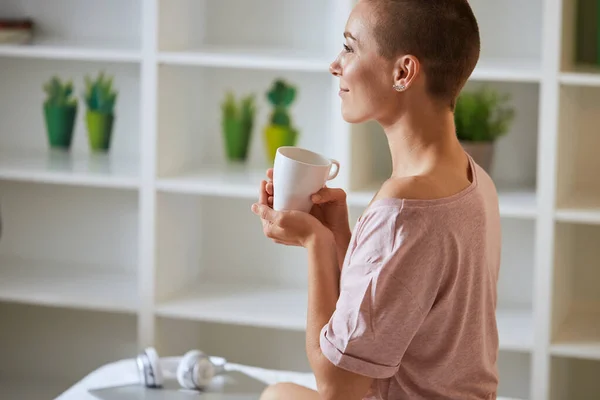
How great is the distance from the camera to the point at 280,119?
9.61 feet

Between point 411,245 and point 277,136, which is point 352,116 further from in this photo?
point 277,136

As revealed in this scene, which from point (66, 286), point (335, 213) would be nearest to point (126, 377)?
point (66, 286)

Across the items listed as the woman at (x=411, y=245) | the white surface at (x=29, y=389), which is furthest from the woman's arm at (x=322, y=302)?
the white surface at (x=29, y=389)

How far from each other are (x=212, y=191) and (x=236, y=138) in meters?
0.24

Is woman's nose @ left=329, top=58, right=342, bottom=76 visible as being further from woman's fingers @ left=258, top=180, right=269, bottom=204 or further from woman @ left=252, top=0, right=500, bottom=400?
woman's fingers @ left=258, top=180, right=269, bottom=204

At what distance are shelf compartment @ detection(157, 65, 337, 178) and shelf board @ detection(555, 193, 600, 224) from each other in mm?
742

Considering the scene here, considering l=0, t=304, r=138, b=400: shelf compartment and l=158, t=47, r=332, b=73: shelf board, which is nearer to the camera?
l=158, t=47, r=332, b=73: shelf board

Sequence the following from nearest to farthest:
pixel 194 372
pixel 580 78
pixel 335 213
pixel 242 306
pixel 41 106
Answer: pixel 335 213, pixel 194 372, pixel 580 78, pixel 242 306, pixel 41 106

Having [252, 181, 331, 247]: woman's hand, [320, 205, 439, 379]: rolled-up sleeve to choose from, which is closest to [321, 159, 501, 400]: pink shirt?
[320, 205, 439, 379]: rolled-up sleeve

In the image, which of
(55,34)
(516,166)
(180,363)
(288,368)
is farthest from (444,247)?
(55,34)

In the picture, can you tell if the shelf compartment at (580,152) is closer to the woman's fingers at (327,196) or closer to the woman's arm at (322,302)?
the woman's fingers at (327,196)

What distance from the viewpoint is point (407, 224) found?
1.32 m

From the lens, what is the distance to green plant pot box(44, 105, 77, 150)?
3.04 m

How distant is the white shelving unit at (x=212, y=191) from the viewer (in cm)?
265
